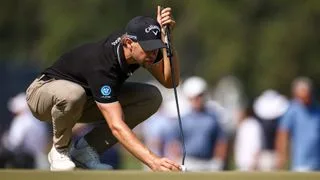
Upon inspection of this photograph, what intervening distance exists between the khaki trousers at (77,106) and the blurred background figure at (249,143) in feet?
25.7

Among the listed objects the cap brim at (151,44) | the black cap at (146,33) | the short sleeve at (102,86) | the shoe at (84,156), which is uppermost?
the black cap at (146,33)

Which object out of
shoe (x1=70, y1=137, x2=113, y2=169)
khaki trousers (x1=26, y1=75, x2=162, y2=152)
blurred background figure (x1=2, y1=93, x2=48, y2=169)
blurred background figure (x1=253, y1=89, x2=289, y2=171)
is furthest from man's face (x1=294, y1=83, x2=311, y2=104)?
shoe (x1=70, y1=137, x2=113, y2=169)

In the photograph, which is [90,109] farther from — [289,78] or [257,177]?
[289,78]

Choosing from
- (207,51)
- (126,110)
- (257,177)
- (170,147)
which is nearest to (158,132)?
(170,147)

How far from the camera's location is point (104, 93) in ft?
29.9

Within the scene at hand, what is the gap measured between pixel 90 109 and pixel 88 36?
110 ft

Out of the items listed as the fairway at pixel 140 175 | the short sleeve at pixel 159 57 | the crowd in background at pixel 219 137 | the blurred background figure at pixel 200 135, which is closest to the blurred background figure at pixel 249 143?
the crowd in background at pixel 219 137

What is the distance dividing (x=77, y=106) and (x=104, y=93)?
0.40 meters

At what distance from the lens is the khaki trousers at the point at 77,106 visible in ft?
30.9

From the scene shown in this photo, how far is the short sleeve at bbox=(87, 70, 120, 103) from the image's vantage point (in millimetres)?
9109

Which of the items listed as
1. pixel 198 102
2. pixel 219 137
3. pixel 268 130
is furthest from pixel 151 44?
pixel 268 130

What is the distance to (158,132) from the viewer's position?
18672 mm

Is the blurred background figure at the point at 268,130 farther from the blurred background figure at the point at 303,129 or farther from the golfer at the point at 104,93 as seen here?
the golfer at the point at 104,93

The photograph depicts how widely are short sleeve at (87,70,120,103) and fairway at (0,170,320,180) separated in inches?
49.0
